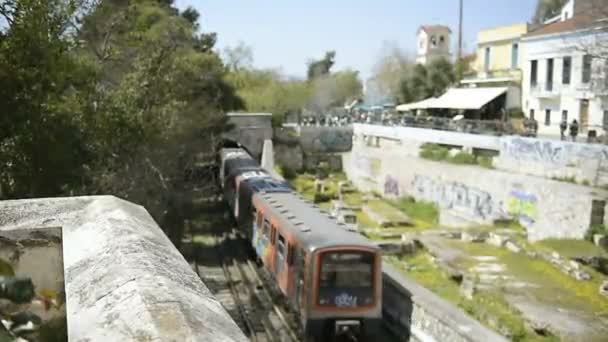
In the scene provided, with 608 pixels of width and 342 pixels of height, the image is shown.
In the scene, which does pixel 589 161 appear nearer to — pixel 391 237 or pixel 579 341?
pixel 391 237

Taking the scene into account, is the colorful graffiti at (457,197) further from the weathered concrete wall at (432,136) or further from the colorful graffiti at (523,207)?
the weathered concrete wall at (432,136)


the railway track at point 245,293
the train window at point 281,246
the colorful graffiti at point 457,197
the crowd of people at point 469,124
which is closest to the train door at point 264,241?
the railway track at point 245,293

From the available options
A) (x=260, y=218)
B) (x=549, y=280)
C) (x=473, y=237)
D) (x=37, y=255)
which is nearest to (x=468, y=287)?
(x=549, y=280)

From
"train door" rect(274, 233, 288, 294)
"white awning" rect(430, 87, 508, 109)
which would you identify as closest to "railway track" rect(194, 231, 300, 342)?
"train door" rect(274, 233, 288, 294)

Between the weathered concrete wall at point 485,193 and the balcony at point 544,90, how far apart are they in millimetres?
7395

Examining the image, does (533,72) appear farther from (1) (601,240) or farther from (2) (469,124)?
(1) (601,240)

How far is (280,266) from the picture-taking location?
55.2ft

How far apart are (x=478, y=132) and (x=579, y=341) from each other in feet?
67.0

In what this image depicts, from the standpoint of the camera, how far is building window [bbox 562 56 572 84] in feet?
107

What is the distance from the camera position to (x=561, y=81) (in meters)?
33.4

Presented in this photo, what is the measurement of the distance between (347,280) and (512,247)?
8.33 m

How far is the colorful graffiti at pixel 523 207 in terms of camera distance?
2380 cm

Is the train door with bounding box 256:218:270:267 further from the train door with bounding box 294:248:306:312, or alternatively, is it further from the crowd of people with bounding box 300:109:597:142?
the crowd of people with bounding box 300:109:597:142

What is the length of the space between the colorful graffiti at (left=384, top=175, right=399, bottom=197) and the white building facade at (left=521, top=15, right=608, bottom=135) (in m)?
7.46
